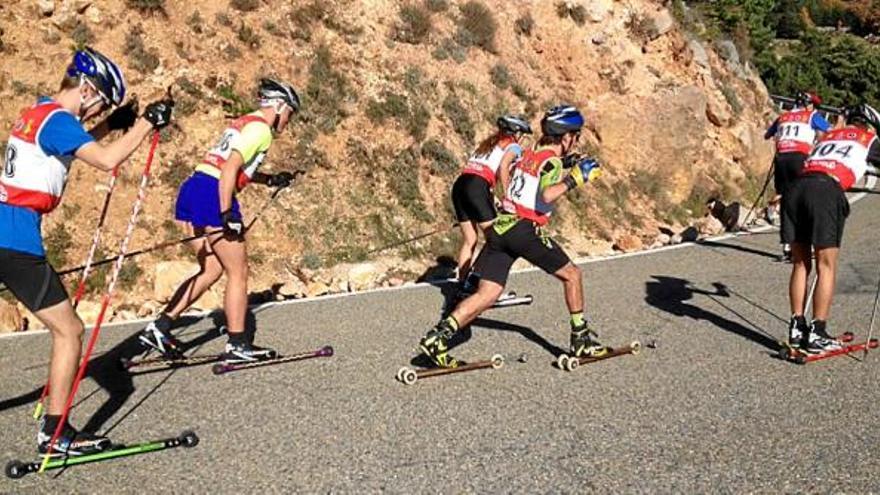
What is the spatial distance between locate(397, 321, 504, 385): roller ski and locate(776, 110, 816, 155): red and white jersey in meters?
6.86

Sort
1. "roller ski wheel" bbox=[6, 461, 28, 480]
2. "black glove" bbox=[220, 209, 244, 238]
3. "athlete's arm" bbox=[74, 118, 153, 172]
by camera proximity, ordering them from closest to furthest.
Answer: "athlete's arm" bbox=[74, 118, 153, 172] < "roller ski wheel" bbox=[6, 461, 28, 480] < "black glove" bbox=[220, 209, 244, 238]

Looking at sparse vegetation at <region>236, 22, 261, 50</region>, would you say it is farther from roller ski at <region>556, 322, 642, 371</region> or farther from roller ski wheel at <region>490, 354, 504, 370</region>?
roller ski at <region>556, 322, 642, 371</region>

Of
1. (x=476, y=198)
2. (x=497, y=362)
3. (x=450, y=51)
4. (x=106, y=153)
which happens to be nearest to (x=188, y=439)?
(x=106, y=153)

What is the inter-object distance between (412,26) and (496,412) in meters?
12.4

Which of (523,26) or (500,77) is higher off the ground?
(523,26)

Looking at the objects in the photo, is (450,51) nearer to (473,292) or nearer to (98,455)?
(473,292)

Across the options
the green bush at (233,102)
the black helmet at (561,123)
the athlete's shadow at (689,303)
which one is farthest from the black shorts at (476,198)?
the green bush at (233,102)

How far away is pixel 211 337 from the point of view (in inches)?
318

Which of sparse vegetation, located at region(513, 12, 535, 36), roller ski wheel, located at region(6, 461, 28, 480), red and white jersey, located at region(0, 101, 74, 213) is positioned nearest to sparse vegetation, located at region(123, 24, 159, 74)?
sparse vegetation, located at region(513, 12, 535, 36)

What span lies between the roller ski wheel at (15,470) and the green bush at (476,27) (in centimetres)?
1391

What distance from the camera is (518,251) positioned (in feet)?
21.6

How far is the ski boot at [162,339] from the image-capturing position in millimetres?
6980

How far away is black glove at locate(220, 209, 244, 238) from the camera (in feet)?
20.6

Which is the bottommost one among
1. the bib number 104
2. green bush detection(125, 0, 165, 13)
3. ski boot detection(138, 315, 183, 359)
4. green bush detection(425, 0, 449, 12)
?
ski boot detection(138, 315, 183, 359)
